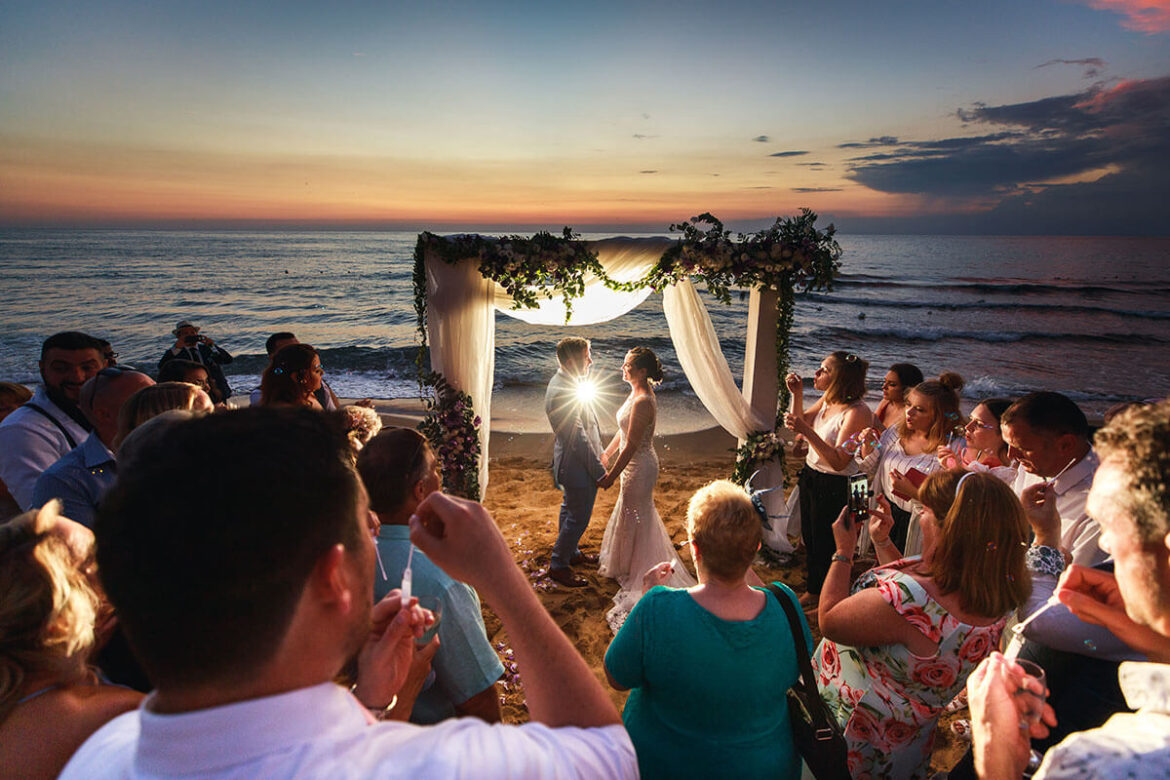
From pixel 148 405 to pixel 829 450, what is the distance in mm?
4718

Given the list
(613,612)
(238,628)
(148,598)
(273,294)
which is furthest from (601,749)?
(273,294)

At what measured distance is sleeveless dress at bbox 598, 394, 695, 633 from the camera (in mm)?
5512

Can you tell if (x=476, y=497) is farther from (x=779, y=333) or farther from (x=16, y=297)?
(x=16, y=297)

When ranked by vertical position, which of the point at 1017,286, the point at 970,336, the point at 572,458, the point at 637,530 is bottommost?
the point at 637,530

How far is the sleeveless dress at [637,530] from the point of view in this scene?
551cm

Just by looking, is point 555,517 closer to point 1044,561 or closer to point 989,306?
point 1044,561

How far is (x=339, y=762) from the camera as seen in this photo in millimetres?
727

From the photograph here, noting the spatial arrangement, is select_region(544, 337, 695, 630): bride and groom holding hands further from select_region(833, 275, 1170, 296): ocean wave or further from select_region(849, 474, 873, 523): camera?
select_region(833, 275, 1170, 296): ocean wave

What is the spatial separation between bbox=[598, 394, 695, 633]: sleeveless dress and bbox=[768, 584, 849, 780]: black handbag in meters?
3.19

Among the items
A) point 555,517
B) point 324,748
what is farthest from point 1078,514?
point 555,517

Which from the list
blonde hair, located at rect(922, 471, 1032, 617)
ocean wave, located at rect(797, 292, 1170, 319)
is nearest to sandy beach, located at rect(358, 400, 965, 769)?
blonde hair, located at rect(922, 471, 1032, 617)

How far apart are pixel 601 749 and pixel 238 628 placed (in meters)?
0.53

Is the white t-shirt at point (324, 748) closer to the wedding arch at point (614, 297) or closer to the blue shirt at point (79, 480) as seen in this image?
the blue shirt at point (79, 480)

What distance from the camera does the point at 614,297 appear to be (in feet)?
22.0
